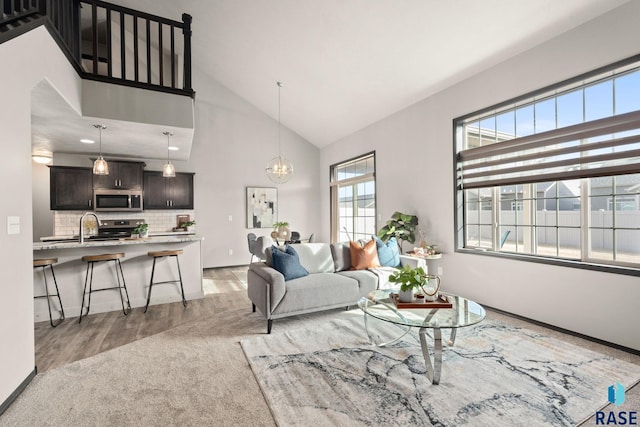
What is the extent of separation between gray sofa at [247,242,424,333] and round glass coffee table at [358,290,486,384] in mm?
708

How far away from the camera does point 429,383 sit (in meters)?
2.16

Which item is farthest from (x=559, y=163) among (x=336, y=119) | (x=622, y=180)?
(x=336, y=119)

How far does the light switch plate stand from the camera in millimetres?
2066

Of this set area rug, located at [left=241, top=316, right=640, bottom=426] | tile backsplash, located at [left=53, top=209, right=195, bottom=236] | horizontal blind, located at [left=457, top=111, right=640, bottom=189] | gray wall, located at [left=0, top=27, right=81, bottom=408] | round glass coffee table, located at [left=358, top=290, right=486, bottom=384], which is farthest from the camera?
tile backsplash, located at [left=53, top=209, right=195, bottom=236]

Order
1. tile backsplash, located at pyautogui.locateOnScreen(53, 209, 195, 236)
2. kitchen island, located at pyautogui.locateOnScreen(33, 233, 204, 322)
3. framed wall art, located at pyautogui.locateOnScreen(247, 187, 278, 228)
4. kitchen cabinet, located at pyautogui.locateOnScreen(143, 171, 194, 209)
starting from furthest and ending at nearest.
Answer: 1. framed wall art, located at pyautogui.locateOnScreen(247, 187, 278, 228)
2. kitchen cabinet, located at pyautogui.locateOnScreen(143, 171, 194, 209)
3. tile backsplash, located at pyautogui.locateOnScreen(53, 209, 195, 236)
4. kitchen island, located at pyautogui.locateOnScreen(33, 233, 204, 322)

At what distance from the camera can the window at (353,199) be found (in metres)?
6.50

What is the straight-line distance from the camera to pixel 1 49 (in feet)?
6.42

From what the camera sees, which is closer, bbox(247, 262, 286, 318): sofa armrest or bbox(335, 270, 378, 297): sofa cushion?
bbox(247, 262, 286, 318): sofa armrest

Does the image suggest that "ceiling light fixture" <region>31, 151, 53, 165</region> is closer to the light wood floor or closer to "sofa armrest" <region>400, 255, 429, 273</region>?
the light wood floor

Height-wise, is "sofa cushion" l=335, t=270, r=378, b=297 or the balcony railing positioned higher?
the balcony railing

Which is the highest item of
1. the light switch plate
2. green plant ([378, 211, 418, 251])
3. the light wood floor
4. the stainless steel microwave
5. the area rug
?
the stainless steel microwave

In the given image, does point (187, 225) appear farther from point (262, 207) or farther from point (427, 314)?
point (427, 314)

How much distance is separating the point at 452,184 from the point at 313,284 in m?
2.53

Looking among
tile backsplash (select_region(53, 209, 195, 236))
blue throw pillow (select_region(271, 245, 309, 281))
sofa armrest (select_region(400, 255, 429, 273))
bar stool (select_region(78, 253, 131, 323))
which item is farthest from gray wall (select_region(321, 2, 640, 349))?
tile backsplash (select_region(53, 209, 195, 236))
